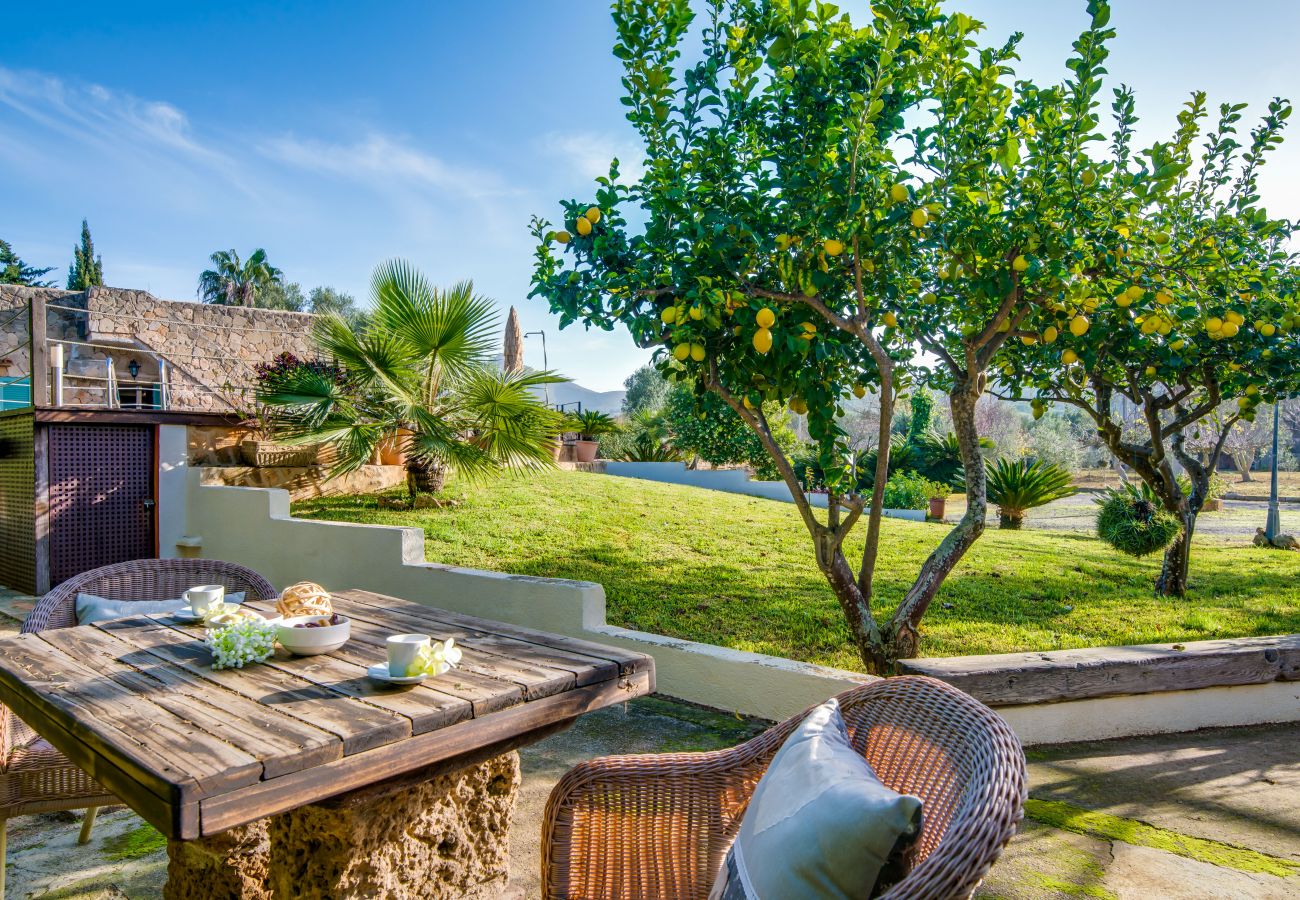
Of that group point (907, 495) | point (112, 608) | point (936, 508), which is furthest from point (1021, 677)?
point (907, 495)

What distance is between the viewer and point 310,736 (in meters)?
1.49

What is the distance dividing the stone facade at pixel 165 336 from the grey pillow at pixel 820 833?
14354 millimetres

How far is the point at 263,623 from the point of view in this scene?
2.03m

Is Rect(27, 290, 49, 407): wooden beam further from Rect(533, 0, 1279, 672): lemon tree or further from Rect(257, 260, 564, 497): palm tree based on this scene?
Rect(533, 0, 1279, 672): lemon tree

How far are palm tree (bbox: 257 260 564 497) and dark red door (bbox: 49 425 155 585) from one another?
56.6 inches

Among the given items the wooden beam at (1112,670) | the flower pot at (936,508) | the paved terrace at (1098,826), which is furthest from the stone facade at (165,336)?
the wooden beam at (1112,670)

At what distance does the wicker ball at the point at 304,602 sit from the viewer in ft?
7.25

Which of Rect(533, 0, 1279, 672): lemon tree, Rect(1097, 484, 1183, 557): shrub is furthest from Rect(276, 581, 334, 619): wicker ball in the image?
Rect(1097, 484, 1183, 557): shrub

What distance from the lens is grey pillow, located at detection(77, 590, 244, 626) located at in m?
2.64

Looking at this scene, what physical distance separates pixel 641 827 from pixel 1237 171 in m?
5.44

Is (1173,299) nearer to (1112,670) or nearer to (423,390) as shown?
(1112,670)

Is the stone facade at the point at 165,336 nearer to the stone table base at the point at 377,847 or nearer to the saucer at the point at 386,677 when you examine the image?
the stone table base at the point at 377,847

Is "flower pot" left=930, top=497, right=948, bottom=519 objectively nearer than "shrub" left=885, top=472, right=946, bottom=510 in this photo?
Yes

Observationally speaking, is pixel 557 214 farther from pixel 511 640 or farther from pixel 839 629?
pixel 839 629
